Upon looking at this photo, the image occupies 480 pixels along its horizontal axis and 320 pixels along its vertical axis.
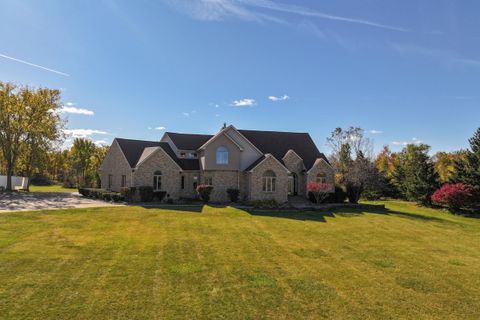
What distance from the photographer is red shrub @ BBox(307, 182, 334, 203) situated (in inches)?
1256

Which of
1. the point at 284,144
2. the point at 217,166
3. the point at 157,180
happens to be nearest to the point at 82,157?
the point at 157,180

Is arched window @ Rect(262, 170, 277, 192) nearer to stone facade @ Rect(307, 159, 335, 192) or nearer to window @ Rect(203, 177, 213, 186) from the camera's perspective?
stone facade @ Rect(307, 159, 335, 192)

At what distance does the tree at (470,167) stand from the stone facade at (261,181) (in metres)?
19.3

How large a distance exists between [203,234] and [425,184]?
31.0 m


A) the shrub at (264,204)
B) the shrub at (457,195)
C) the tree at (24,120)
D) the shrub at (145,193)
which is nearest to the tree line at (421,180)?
the shrub at (457,195)

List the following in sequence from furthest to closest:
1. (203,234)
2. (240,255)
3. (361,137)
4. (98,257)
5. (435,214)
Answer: (361,137) < (435,214) < (203,234) < (240,255) < (98,257)

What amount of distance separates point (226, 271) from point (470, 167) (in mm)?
33480

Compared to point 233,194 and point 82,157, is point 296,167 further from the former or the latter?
point 82,157

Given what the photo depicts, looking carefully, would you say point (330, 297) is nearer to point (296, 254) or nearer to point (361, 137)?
point (296, 254)

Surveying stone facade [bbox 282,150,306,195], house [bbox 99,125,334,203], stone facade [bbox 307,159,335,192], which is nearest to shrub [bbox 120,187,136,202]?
house [bbox 99,125,334,203]

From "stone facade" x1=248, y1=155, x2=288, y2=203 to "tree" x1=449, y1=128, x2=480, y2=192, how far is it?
63.3 ft

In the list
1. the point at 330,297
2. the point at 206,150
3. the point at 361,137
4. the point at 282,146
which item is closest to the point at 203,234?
the point at 330,297

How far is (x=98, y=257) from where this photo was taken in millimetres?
11891

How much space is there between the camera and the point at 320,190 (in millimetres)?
31844
